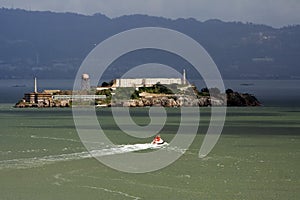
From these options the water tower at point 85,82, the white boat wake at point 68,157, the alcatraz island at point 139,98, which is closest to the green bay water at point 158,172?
Result: the white boat wake at point 68,157

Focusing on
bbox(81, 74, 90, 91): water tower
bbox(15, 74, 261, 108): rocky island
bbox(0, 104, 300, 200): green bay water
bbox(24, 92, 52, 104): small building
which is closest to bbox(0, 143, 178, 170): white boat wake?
bbox(0, 104, 300, 200): green bay water

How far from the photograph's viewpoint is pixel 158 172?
17.3 meters

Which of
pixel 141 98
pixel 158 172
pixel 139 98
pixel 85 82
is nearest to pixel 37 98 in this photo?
pixel 139 98

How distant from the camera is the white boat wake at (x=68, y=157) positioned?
18.2 m

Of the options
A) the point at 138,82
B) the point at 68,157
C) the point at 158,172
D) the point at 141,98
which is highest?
the point at 138,82

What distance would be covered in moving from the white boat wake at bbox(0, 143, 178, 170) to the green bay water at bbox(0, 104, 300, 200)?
0.07ft

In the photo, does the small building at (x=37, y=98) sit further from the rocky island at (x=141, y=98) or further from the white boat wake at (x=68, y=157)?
the white boat wake at (x=68, y=157)

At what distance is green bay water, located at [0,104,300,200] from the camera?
14.8m

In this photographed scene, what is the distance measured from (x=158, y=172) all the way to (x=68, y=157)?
3142 mm

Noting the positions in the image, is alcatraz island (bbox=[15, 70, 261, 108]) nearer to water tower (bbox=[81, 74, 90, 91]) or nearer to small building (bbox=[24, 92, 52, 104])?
small building (bbox=[24, 92, 52, 104])

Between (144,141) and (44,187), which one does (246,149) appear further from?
(44,187)

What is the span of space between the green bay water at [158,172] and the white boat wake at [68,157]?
0.9 inches

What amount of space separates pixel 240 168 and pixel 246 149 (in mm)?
4235

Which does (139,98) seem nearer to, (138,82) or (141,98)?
(141,98)
